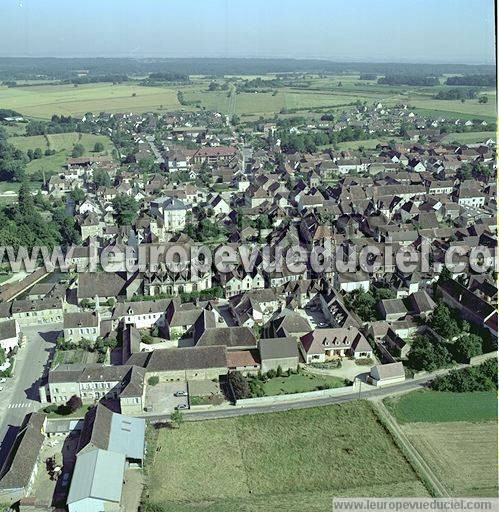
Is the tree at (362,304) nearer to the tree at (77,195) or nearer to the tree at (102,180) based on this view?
the tree at (77,195)

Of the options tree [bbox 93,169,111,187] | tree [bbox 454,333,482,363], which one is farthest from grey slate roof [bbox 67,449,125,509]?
tree [bbox 93,169,111,187]

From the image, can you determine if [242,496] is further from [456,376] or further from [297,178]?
A: [297,178]

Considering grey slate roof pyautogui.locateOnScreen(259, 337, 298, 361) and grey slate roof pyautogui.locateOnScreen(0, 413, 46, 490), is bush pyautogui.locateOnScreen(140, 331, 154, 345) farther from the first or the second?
grey slate roof pyautogui.locateOnScreen(0, 413, 46, 490)

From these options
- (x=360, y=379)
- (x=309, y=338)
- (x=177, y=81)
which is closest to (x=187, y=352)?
(x=309, y=338)

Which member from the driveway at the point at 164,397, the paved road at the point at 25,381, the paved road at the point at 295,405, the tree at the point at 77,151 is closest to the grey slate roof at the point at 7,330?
the paved road at the point at 25,381

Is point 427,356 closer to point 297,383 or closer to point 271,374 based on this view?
point 297,383

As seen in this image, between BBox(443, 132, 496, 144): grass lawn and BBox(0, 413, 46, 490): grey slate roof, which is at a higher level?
BBox(443, 132, 496, 144): grass lawn
